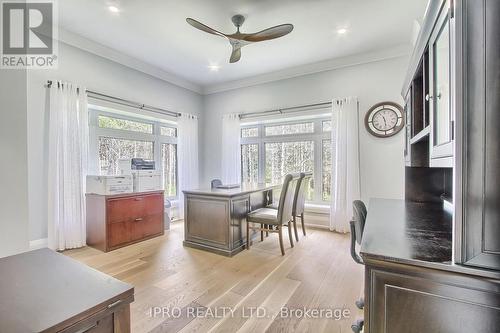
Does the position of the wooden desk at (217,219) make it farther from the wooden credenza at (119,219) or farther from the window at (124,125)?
the window at (124,125)

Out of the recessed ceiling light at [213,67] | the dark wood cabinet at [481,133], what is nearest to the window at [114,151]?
the recessed ceiling light at [213,67]

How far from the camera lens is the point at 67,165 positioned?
3.06 meters

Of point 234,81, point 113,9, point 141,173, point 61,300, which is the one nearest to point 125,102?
point 141,173

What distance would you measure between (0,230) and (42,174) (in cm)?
215

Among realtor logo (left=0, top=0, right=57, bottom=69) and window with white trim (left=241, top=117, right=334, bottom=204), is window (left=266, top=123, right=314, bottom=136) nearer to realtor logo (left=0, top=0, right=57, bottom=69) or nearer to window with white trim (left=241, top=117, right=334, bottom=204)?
window with white trim (left=241, top=117, right=334, bottom=204)

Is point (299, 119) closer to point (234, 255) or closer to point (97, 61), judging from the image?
point (234, 255)

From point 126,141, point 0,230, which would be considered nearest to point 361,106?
point 126,141

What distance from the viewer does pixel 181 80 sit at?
4.79 m

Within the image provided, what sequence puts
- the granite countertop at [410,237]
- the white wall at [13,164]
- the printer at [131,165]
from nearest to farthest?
Result: the granite countertop at [410,237]
the white wall at [13,164]
the printer at [131,165]

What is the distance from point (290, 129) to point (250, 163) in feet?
3.61

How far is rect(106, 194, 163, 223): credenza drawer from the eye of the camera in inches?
124

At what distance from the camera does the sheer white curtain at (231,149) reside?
4.89 meters

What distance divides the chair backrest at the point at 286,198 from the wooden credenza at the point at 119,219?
2043 mm

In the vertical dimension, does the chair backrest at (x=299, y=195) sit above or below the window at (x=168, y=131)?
below
